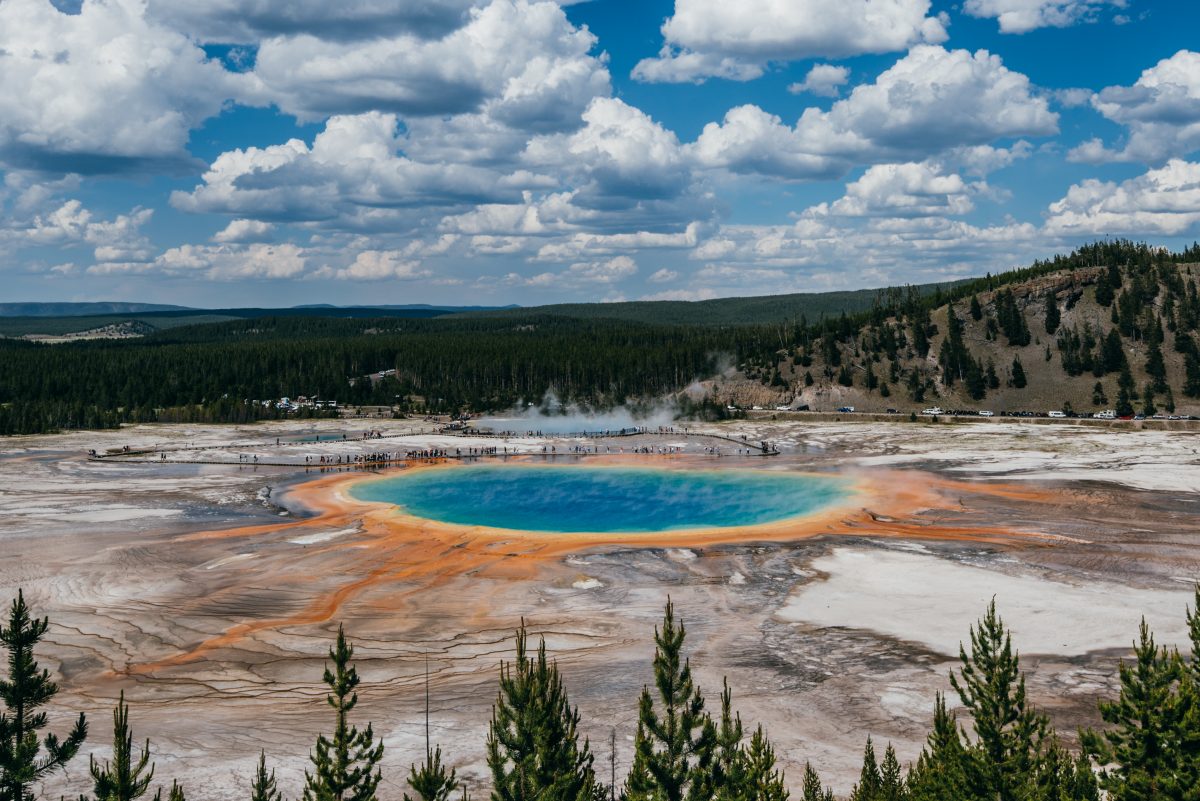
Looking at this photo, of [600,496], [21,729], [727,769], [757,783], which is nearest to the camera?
[21,729]

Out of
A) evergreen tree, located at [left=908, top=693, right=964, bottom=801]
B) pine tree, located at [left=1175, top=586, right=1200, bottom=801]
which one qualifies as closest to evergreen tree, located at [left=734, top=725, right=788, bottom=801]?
evergreen tree, located at [left=908, top=693, right=964, bottom=801]

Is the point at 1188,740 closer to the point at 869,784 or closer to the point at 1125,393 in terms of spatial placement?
the point at 869,784

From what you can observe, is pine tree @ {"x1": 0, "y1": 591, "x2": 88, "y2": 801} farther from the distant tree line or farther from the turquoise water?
the turquoise water

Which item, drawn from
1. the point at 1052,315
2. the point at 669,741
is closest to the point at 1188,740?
the point at 669,741

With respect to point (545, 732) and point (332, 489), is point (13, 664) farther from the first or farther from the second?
point (332, 489)

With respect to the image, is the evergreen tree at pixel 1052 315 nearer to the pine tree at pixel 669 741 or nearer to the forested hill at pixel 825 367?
the forested hill at pixel 825 367

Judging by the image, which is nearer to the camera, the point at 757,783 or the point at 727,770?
the point at 727,770
